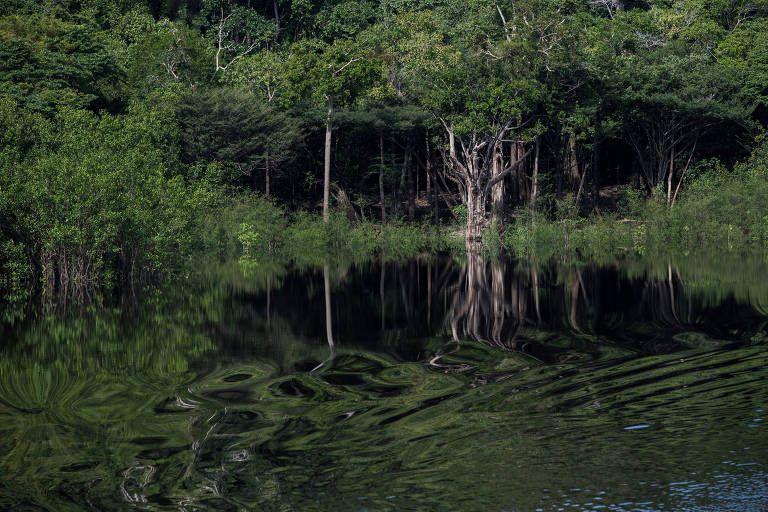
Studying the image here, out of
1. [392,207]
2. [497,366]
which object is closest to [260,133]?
[392,207]

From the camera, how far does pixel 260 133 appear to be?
1738 inches

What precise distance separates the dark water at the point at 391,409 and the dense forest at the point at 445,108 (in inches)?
703

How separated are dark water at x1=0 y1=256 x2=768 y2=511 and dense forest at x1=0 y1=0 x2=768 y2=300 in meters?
17.9

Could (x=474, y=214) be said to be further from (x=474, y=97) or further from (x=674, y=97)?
(x=674, y=97)

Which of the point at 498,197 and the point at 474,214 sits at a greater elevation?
the point at 498,197

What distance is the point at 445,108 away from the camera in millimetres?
40781

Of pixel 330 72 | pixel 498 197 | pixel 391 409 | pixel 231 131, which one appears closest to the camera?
pixel 391 409

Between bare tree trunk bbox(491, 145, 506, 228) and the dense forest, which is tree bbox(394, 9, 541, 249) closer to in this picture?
the dense forest

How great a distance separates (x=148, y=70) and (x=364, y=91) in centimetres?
1210

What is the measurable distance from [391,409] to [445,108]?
33.8m

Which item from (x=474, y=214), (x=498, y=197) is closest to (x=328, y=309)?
(x=474, y=214)

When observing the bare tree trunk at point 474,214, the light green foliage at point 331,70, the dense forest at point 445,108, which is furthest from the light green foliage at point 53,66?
the bare tree trunk at point 474,214

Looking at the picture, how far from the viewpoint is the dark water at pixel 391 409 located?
233 inches

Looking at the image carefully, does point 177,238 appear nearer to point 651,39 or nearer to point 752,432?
point 752,432
